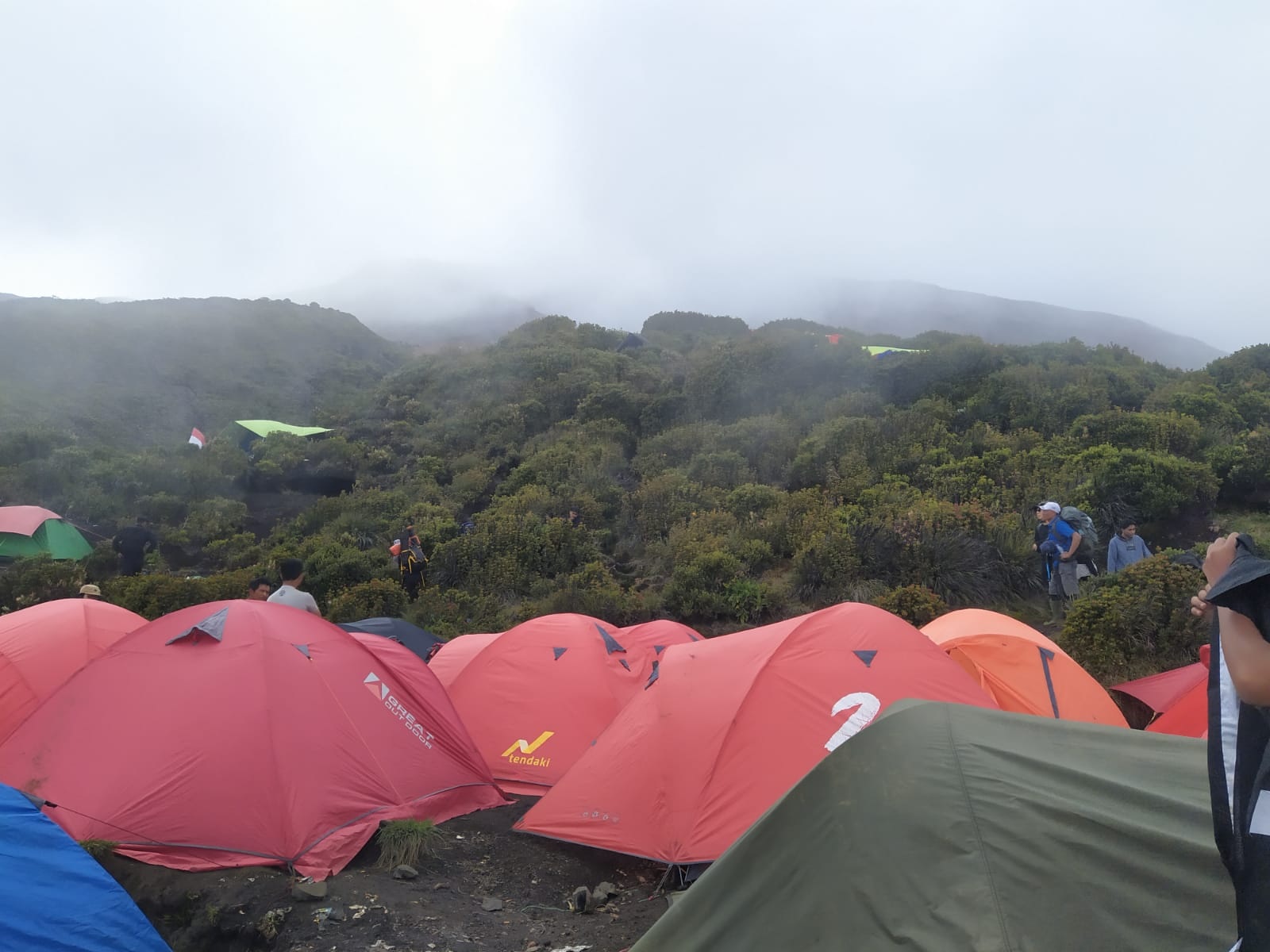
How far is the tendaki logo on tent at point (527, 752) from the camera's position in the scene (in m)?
7.11

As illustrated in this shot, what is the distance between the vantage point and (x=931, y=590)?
1144cm

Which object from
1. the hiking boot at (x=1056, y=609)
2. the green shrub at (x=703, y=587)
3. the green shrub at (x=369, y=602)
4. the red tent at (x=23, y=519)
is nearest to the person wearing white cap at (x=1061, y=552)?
the hiking boot at (x=1056, y=609)

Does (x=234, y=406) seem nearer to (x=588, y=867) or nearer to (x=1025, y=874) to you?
(x=588, y=867)

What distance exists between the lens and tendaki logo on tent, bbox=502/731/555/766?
23.3ft

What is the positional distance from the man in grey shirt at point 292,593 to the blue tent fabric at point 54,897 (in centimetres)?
283

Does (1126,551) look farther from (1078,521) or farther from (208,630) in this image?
(208,630)

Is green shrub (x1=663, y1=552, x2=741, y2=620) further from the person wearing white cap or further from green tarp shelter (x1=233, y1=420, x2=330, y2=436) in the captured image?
green tarp shelter (x1=233, y1=420, x2=330, y2=436)

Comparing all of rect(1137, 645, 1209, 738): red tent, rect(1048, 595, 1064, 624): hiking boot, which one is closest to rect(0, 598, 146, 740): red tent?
rect(1137, 645, 1209, 738): red tent

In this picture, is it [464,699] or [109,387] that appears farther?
[109,387]

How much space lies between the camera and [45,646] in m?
6.87

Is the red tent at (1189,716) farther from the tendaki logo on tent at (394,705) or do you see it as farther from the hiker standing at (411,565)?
the hiker standing at (411,565)

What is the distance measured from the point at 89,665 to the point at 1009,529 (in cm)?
1075

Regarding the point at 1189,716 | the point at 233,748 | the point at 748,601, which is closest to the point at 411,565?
the point at 748,601

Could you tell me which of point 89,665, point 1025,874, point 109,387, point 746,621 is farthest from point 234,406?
point 1025,874
